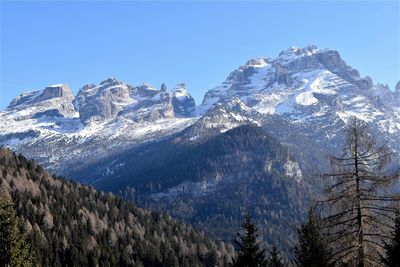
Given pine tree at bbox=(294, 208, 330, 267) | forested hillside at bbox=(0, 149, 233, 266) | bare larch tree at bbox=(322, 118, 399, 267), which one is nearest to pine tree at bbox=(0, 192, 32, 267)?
bare larch tree at bbox=(322, 118, 399, 267)

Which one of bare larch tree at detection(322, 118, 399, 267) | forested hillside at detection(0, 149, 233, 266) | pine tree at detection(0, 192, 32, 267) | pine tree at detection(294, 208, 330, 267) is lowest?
forested hillside at detection(0, 149, 233, 266)

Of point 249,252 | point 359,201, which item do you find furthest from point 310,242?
point 359,201

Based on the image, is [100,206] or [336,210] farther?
[100,206]

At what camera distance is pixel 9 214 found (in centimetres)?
4138

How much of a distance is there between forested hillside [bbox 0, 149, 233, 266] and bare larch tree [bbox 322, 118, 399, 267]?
122 m

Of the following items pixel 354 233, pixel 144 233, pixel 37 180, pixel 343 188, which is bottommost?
pixel 144 233

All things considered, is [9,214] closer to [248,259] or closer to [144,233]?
[248,259]

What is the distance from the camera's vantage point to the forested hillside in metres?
154

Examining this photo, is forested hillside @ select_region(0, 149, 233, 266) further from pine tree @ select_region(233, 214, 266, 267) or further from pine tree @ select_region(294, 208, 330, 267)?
pine tree @ select_region(233, 214, 266, 267)

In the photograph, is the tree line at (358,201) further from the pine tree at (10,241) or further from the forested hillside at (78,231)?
the forested hillside at (78,231)

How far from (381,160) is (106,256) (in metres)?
144

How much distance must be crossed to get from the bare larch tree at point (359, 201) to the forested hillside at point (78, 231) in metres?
122

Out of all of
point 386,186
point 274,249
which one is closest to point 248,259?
point 274,249

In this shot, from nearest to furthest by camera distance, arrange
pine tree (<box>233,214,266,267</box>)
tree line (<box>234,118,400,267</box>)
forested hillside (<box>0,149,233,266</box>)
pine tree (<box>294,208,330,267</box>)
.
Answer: tree line (<box>234,118,400,267</box>)
pine tree (<box>233,214,266,267</box>)
pine tree (<box>294,208,330,267</box>)
forested hillside (<box>0,149,233,266</box>)
